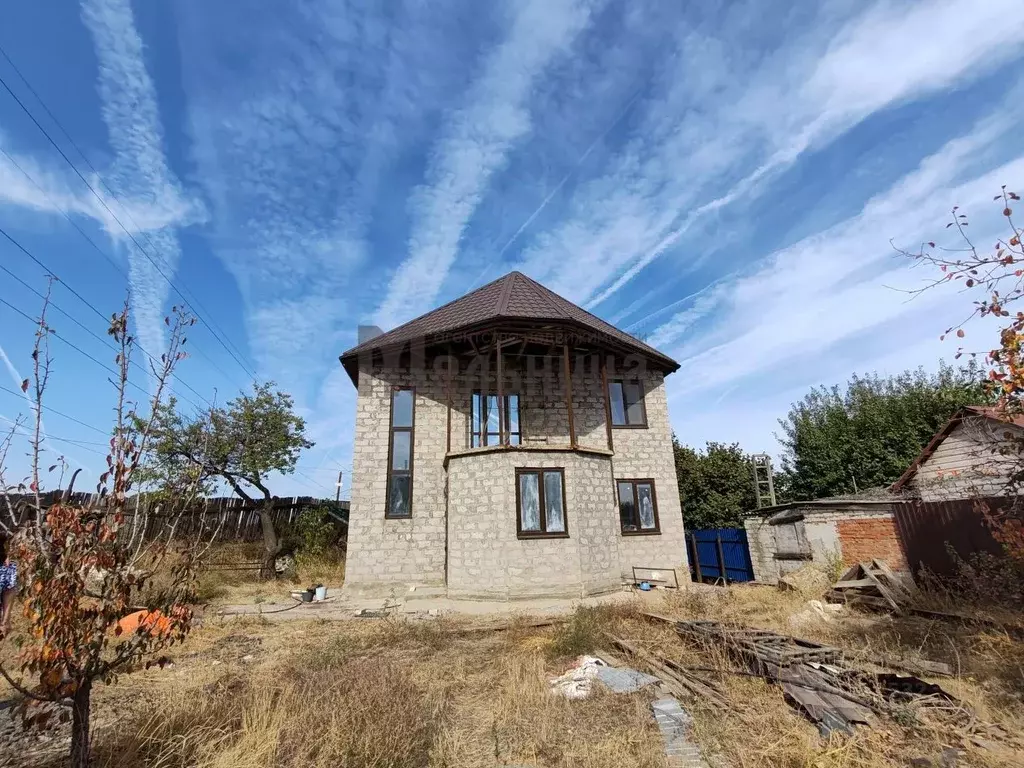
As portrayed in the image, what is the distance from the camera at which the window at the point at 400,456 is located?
12.3m

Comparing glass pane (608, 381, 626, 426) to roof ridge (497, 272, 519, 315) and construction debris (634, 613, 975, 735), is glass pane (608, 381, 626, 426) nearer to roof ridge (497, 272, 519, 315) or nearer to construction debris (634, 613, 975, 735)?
roof ridge (497, 272, 519, 315)

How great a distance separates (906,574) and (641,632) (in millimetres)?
6169

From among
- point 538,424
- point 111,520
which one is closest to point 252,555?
point 538,424

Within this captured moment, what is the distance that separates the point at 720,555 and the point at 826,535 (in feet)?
13.7

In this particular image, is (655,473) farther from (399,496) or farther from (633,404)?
(399,496)

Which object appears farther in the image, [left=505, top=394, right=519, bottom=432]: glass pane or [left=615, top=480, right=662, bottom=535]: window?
[left=505, top=394, right=519, bottom=432]: glass pane

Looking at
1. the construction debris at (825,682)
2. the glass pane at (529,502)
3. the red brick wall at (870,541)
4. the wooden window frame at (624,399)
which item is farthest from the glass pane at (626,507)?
the construction debris at (825,682)

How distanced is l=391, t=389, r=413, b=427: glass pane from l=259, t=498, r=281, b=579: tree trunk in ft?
18.7

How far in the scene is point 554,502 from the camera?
11.2m

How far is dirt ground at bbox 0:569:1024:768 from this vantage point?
346cm

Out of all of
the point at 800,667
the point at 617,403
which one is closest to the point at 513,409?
the point at 617,403

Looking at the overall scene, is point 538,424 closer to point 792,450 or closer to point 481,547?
point 481,547

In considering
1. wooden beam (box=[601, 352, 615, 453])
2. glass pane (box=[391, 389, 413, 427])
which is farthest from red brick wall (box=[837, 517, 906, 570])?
glass pane (box=[391, 389, 413, 427])

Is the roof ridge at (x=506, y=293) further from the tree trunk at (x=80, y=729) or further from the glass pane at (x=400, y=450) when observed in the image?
the tree trunk at (x=80, y=729)
